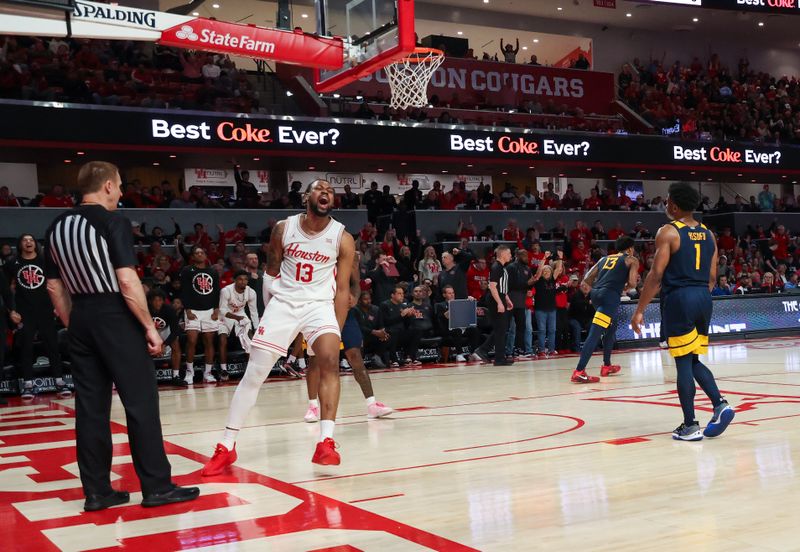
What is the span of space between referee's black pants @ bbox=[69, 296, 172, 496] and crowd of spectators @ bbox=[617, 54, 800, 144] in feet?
87.0

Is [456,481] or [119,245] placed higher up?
[119,245]

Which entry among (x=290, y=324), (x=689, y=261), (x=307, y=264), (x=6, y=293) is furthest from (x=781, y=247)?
(x=290, y=324)

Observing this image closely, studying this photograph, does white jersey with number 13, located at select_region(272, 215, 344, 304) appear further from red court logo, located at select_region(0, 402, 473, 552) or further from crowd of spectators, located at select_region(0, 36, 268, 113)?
crowd of spectators, located at select_region(0, 36, 268, 113)

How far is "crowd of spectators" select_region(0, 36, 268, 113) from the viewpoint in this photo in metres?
19.1

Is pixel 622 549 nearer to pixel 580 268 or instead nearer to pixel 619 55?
pixel 580 268

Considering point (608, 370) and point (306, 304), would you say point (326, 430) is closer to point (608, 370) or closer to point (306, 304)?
point (306, 304)

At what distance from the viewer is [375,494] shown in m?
4.92

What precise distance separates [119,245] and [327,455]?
193cm

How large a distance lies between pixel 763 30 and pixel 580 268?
20382 millimetres

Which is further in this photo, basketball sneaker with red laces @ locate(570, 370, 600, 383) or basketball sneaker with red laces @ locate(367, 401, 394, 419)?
basketball sneaker with red laces @ locate(570, 370, 600, 383)

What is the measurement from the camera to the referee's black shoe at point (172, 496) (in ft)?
15.9

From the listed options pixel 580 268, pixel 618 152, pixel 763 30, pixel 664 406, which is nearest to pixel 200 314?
pixel 664 406

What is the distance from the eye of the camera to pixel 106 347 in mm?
4906

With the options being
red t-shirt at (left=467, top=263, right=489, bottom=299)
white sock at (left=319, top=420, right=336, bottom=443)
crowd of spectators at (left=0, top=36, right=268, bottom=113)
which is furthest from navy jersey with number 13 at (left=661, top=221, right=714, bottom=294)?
crowd of spectators at (left=0, top=36, right=268, bottom=113)
